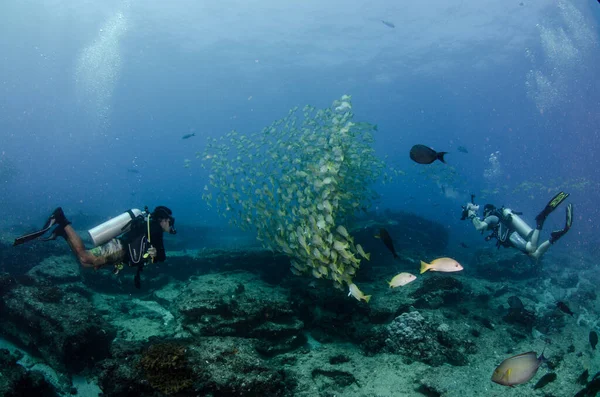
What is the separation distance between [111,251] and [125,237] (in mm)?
345

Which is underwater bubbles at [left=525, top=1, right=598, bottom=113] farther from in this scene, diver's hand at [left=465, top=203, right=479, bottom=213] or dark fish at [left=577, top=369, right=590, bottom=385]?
dark fish at [left=577, top=369, right=590, bottom=385]

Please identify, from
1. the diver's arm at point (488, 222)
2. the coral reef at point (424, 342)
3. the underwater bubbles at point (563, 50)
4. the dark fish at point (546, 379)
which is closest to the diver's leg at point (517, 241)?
the diver's arm at point (488, 222)

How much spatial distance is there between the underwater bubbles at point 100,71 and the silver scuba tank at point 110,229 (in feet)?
129

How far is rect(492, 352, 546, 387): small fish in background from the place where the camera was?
3.80 meters

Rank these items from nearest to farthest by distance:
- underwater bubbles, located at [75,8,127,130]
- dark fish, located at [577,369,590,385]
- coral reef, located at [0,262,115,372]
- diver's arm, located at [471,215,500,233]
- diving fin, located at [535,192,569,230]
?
dark fish, located at [577,369,590,385] → coral reef, located at [0,262,115,372] → diving fin, located at [535,192,569,230] → diver's arm, located at [471,215,500,233] → underwater bubbles, located at [75,8,127,130]

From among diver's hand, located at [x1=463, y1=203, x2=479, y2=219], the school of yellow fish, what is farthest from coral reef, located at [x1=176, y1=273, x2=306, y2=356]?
diver's hand, located at [x1=463, y1=203, x2=479, y2=219]

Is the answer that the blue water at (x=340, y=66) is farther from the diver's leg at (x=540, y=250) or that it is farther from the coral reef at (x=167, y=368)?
the coral reef at (x=167, y=368)

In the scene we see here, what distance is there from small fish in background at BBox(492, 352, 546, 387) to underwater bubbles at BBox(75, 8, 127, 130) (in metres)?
44.4

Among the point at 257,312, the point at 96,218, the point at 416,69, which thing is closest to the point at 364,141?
the point at 257,312

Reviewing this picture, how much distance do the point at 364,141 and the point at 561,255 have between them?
2123 centimetres

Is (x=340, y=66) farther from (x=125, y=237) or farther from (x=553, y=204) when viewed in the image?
(x=125, y=237)

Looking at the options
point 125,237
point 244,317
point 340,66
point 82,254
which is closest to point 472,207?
point 244,317

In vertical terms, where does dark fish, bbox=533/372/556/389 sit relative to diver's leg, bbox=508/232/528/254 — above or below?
above

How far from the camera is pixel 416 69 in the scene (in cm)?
4341
